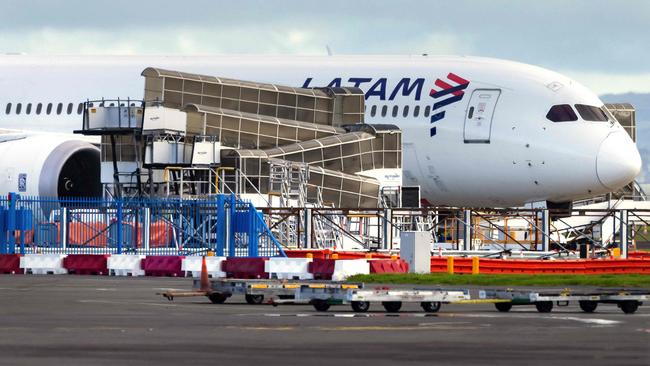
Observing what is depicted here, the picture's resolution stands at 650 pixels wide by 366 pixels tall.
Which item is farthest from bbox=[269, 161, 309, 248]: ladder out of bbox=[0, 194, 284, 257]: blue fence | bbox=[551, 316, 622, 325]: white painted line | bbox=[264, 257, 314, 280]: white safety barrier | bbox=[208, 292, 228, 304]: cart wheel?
bbox=[551, 316, 622, 325]: white painted line

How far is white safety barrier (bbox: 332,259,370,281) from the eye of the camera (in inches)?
1329

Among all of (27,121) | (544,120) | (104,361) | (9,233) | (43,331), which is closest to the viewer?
(104,361)

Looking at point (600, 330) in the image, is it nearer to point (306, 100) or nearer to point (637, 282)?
point (637, 282)

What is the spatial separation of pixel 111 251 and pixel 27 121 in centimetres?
1600

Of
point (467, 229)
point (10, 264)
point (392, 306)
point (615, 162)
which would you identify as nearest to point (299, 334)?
point (392, 306)

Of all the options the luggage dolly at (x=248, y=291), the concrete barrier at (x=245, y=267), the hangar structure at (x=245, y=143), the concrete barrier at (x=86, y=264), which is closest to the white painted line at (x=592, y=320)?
the luggage dolly at (x=248, y=291)

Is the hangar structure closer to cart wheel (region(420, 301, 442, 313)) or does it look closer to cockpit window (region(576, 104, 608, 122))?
cockpit window (region(576, 104, 608, 122))

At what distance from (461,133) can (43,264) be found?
646 inches

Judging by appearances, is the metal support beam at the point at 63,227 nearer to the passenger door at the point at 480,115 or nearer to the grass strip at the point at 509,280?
the grass strip at the point at 509,280

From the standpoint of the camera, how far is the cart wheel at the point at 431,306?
2242 cm

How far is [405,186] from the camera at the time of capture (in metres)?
51.6

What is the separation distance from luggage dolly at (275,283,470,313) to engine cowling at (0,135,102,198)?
25674 millimetres

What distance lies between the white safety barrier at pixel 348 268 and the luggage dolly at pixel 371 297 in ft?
34.6

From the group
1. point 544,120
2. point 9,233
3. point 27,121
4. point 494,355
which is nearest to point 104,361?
point 494,355
